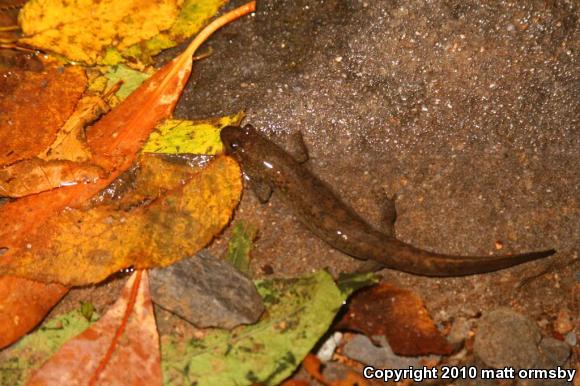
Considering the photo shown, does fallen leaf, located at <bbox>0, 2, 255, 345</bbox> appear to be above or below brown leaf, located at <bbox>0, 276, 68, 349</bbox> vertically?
above

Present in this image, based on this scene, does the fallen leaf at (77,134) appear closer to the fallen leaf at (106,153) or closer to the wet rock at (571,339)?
the fallen leaf at (106,153)

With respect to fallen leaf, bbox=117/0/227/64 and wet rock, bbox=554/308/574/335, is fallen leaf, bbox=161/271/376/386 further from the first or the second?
fallen leaf, bbox=117/0/227/64

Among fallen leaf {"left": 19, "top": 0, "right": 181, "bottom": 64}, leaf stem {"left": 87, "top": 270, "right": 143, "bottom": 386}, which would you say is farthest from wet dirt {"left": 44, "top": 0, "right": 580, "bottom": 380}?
fallen leaf {"left": 19, "top": 0, "right": 181, "bottom": 64}

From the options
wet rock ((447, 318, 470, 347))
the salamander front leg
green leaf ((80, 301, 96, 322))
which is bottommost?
green leaf ((80, 301, 96, 322))

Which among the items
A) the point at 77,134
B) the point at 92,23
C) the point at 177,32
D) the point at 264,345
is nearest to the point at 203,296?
the point at 264,345

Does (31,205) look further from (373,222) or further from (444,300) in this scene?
(444,300)

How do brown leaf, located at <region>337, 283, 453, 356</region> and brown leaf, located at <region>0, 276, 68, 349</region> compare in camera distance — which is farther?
brown leaf, located at <region>337, 283, 453, 356</region>
